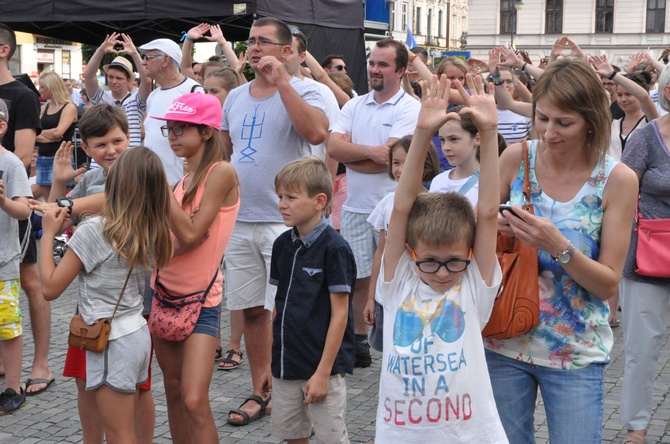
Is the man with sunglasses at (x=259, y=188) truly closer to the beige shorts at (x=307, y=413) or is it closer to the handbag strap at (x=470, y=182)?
the beige shorts at (x=307, y=413)

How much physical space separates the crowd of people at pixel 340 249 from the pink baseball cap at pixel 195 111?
0.01m

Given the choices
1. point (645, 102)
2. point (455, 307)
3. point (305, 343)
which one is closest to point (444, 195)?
point (455, 307)

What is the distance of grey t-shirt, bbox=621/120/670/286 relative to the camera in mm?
4672

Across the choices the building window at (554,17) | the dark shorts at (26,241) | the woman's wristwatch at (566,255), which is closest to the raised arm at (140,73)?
the dark shorts at (26,241)

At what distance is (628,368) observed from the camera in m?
4.92

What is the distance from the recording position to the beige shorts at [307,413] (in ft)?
13.3

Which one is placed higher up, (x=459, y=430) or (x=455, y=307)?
(x=455, y=307)

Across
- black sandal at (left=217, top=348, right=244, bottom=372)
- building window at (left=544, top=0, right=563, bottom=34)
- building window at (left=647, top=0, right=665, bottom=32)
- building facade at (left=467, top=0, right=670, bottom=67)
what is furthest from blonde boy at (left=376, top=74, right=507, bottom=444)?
building window at (left=544, top=0, right=563, bottom=34)

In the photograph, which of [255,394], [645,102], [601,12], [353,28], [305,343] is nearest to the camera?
[305,343]

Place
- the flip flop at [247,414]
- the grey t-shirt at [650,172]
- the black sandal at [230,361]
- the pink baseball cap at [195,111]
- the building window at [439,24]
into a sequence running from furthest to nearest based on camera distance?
the building window at [439,24]
the black sandal at [230,361]
the flip flop at [247,414]
the grey t-shirt at [650,172]
the pink baseball cap at [195,111]

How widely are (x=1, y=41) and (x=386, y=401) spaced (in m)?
4.41

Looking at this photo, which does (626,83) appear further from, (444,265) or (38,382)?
(38,382)

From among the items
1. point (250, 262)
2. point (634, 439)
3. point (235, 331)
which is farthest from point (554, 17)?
point (634, 439)

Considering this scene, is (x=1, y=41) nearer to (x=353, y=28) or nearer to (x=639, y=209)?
(x=639, y=209)
